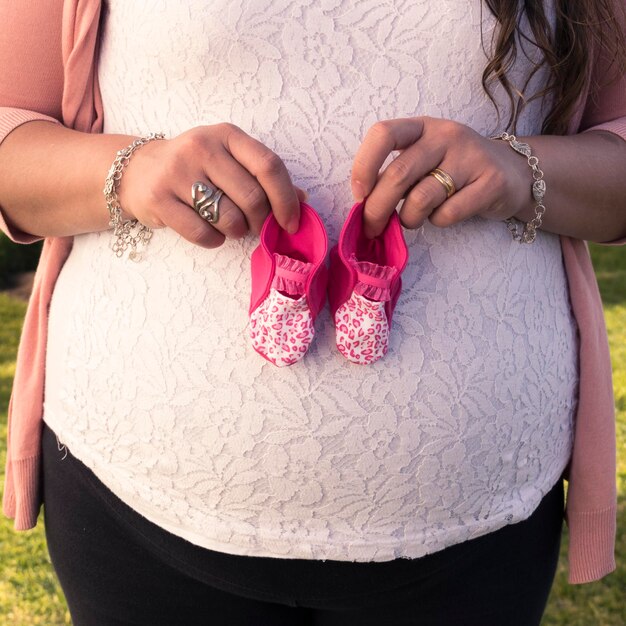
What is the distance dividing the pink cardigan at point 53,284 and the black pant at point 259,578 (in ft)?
0.21

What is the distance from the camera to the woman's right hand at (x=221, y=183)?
1.03 metres

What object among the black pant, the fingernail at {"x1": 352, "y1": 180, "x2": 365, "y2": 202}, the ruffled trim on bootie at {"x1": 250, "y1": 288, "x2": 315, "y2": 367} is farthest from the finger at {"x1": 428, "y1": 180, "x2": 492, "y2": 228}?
the black pant

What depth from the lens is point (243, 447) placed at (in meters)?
1.11

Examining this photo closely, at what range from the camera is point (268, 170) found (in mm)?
1017

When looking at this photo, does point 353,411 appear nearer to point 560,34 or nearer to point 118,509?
point 118,509

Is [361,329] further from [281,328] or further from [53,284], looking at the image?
[53,284]

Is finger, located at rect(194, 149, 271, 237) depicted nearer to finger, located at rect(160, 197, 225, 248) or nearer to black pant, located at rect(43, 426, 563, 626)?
finger, located at rect(160, 197, 225, 248)

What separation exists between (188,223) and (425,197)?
0.31 metres

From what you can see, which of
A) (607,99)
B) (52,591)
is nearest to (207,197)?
(607,99)

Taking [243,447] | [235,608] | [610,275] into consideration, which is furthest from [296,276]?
[610,275]

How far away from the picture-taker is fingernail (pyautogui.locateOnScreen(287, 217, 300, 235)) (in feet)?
3.50

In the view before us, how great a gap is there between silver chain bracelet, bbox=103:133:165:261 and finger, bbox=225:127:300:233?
0.17m

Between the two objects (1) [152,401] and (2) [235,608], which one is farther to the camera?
(2) [235,608]

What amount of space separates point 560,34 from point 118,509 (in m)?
0.99
